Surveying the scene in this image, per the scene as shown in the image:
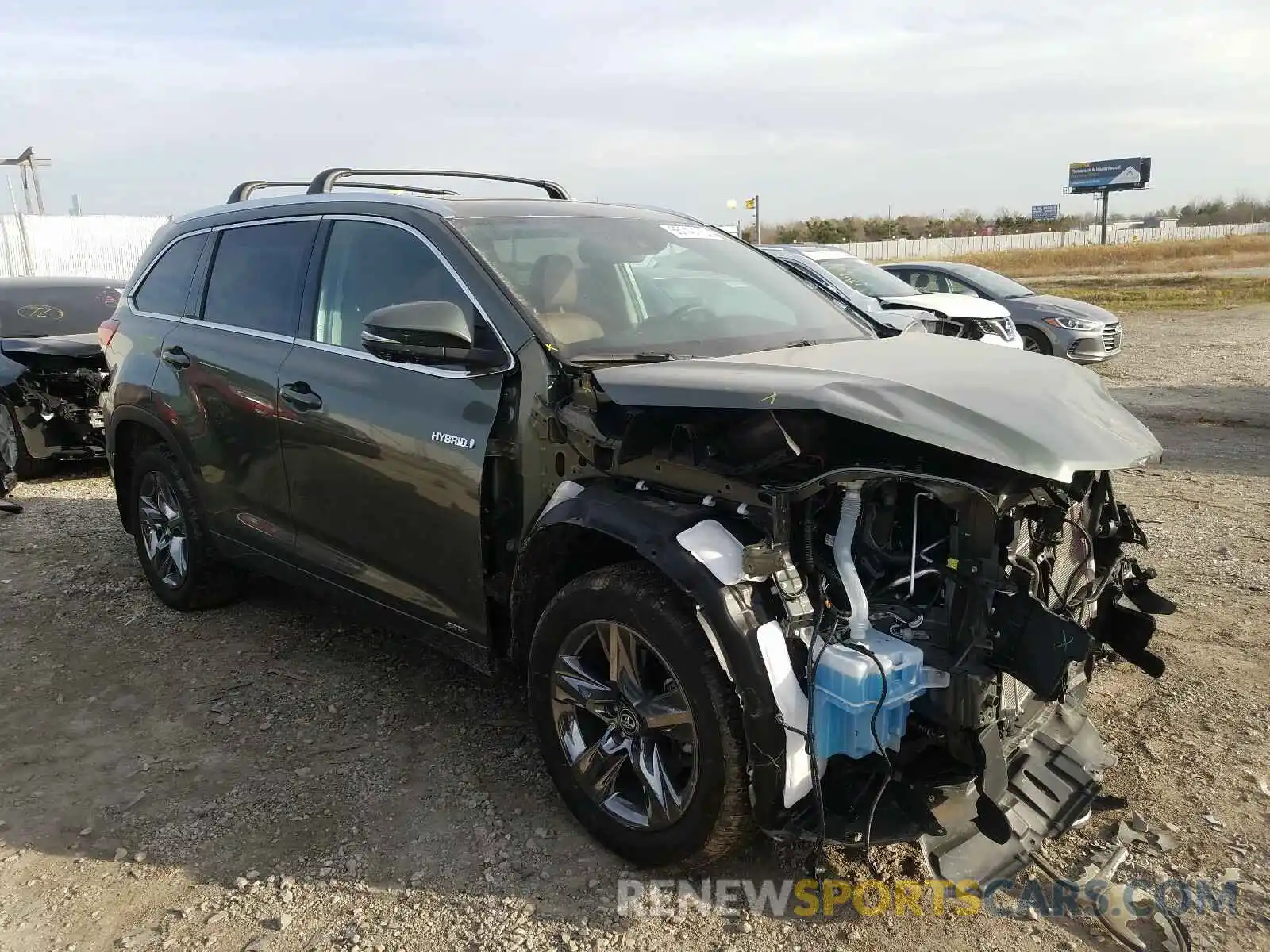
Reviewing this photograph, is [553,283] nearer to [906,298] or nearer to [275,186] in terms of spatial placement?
[275,186]

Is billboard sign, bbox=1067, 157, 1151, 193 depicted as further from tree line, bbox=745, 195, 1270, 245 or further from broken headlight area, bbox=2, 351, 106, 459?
broken headlight area, bbox=2, 351, 106, 459

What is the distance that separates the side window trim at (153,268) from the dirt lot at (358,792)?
155cm

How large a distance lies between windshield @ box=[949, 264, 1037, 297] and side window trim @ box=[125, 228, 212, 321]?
38.6 ft

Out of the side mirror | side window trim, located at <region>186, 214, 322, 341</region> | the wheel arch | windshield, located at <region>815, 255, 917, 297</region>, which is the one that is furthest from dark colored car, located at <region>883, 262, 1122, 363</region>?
the side mirror

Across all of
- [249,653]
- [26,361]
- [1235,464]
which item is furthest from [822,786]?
[26,361]

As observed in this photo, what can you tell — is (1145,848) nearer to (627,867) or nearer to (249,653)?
(627,867)

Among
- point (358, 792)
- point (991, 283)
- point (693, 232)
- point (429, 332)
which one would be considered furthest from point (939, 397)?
point (991, 283)

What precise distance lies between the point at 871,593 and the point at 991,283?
13096mm

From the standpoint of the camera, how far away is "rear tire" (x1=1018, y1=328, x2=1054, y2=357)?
1340cm

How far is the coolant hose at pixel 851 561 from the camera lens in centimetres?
253

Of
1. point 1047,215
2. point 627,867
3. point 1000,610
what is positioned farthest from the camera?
point 1047,215

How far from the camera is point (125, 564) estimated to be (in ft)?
19.5

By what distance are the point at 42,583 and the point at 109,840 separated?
9.93 feet

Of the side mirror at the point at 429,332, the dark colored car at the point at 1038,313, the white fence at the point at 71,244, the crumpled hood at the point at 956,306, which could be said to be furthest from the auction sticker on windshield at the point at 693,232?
the white fence at the point at 71,244
